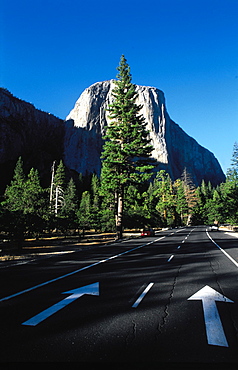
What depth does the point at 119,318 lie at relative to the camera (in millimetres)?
4531

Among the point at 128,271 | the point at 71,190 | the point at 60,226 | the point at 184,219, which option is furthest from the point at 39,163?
the point at 128,271

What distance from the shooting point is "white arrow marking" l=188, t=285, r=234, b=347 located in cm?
373

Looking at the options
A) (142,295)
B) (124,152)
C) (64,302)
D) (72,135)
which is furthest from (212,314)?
(72,135)

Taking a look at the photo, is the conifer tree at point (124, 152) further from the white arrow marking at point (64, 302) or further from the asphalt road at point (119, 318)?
the white arrow marking at point (64, 302)

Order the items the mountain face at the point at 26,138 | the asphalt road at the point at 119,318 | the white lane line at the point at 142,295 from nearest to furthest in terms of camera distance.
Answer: the asphalt road at the point at 119,318 → the white lane line at the point at 142,295 → the mountain face at the point at 26,138

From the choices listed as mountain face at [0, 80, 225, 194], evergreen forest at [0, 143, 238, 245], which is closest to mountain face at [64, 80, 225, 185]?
mountain face at [0, 80, 225, 194]

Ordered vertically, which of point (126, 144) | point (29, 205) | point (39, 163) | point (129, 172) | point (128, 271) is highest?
point (39, 163)

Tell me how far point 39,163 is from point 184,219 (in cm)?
6732

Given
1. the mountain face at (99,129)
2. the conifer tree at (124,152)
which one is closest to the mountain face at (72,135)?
the mountain face at (99,129)

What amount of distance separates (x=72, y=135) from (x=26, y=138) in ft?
87.7

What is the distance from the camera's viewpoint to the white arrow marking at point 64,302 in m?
4.46

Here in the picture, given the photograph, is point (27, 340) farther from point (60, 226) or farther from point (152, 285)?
point (60, 226)

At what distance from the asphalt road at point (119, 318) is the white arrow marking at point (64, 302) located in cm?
1

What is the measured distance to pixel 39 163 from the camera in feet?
365
